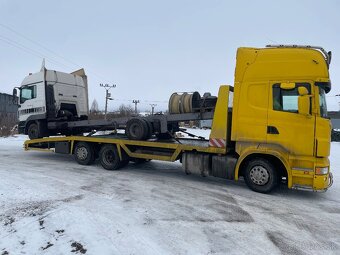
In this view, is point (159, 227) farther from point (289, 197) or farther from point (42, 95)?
point (42, 95)

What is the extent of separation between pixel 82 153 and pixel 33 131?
8.49 feet

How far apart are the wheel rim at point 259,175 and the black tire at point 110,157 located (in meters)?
4.16

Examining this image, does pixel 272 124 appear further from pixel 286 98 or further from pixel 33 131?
pixel 33 131

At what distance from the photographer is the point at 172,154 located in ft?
29.2

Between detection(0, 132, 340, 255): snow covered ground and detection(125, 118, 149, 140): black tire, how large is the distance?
126 centimetres

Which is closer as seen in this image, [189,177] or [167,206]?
[167,206]

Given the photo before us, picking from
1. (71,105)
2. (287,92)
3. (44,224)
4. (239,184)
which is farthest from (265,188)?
(71,105)

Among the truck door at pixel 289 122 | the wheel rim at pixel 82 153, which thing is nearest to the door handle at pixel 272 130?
the truck door at pixel 289 122

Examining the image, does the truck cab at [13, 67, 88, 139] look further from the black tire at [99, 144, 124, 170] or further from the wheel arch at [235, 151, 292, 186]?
the wheel arch at [235, 151, 292, 186]

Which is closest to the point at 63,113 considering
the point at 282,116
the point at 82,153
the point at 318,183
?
the point at 82,153

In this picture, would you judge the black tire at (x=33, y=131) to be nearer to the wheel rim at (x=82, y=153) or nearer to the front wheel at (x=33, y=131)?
the front wheel at (x=33, y=131)

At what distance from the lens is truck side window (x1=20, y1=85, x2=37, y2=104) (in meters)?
11.9

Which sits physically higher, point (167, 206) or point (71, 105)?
point (71, 105)

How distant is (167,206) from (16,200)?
9.23 feet
